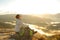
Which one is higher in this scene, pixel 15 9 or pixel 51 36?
pixel 15 9

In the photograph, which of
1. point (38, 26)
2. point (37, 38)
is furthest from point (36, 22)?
point (37, 38)

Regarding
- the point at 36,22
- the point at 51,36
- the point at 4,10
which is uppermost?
the point at 4,10

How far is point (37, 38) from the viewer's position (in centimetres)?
583

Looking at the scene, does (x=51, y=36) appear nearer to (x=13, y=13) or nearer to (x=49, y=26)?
(x=49, y=26)

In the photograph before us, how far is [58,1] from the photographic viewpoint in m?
6.31

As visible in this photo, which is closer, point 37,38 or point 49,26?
point 37,38

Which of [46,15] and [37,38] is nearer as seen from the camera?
[37,38]

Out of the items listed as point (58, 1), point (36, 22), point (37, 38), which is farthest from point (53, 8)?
point (37, 38)

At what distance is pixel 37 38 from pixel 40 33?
9.2 inches

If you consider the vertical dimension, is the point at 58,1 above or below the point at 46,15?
above

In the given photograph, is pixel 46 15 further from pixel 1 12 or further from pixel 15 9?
pixel 1 12

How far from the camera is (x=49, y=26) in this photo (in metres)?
6.24

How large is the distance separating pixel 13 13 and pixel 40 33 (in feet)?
3.30

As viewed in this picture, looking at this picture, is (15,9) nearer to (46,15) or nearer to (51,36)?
(46,15)
